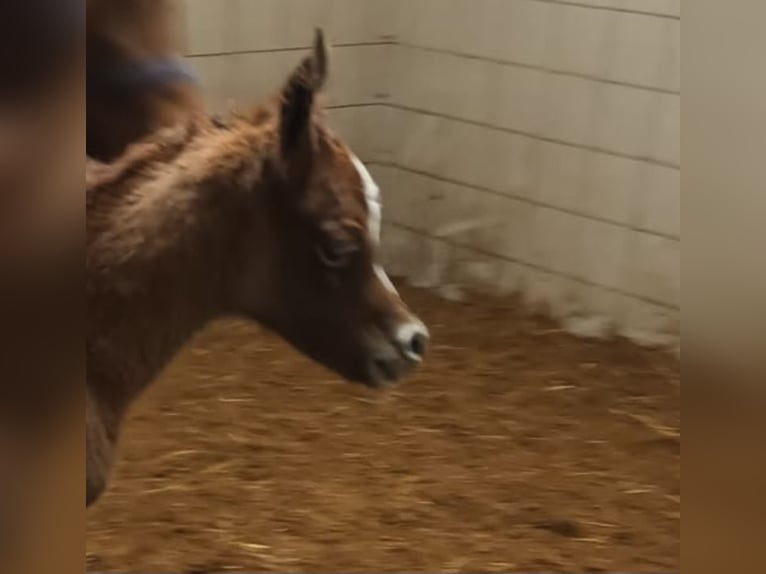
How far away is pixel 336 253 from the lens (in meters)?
1.04

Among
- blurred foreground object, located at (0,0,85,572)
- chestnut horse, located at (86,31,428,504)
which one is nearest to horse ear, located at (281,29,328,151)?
chestnut horse, located at (86,31,428,504)

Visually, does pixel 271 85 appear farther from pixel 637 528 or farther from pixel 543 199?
pixel 637 528

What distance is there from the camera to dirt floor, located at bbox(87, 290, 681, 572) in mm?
1127

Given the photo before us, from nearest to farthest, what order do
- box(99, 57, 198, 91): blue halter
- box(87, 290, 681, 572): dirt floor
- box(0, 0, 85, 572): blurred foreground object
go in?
1. box(0, 0, 85, 572): blurred foreground object
2. box(99, 57, 198, 91): blue halter
3. box(87, 290, 681, 572): dirt floor

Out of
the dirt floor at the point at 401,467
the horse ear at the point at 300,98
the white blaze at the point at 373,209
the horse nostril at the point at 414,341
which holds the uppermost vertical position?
the horse ear at the point at 300,98

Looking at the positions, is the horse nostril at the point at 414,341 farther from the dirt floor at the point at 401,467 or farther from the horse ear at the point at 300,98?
the horse ear at the point at 300,98

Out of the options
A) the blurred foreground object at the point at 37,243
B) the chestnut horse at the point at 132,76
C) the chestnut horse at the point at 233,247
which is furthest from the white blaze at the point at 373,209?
the blurred foreground object at the point at 37,243

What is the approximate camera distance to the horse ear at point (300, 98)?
100cm

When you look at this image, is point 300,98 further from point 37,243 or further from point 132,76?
point 37,243

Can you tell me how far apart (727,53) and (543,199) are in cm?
35

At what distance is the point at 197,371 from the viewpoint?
109 centimetres

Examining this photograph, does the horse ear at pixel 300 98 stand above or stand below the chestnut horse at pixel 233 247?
above

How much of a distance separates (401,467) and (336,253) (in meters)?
0.30

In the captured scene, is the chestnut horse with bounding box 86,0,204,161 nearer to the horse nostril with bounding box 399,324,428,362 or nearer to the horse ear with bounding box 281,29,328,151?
the horse ear with bounding box 281,29,328,151
